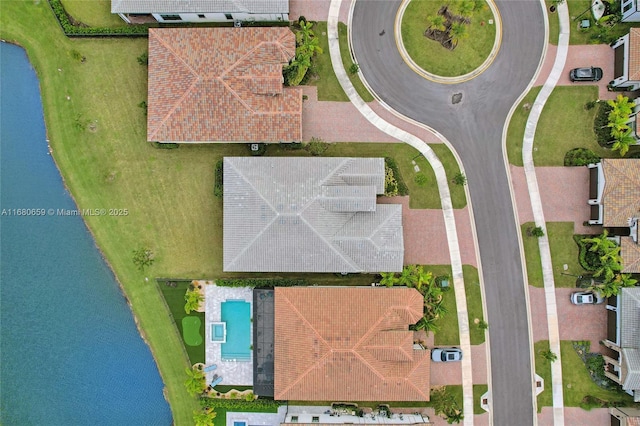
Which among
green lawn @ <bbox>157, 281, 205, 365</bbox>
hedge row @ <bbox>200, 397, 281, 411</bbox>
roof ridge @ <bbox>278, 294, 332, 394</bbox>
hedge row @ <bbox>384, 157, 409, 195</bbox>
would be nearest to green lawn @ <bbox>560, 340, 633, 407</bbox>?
hedge row @ <bbox>384, 157, 409, 195</bbox>

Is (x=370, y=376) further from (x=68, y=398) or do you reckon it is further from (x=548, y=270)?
(x=68, y=398)

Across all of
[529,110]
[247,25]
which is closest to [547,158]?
[529,110]

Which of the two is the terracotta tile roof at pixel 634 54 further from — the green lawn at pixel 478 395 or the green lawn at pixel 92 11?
the green lawn at pixel 92 11

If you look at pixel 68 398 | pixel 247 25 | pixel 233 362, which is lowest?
pixel 68 398

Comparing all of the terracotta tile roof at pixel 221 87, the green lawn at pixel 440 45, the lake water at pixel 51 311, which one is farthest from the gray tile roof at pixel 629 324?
the lake water at pixel 51 311

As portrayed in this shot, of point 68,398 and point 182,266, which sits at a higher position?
point 182,266

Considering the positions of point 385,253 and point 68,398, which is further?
point 68,398

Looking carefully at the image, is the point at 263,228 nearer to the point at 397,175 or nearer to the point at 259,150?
the point at 259,150

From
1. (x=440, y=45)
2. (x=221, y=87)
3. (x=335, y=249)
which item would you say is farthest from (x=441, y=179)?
(x=221, y=87)
